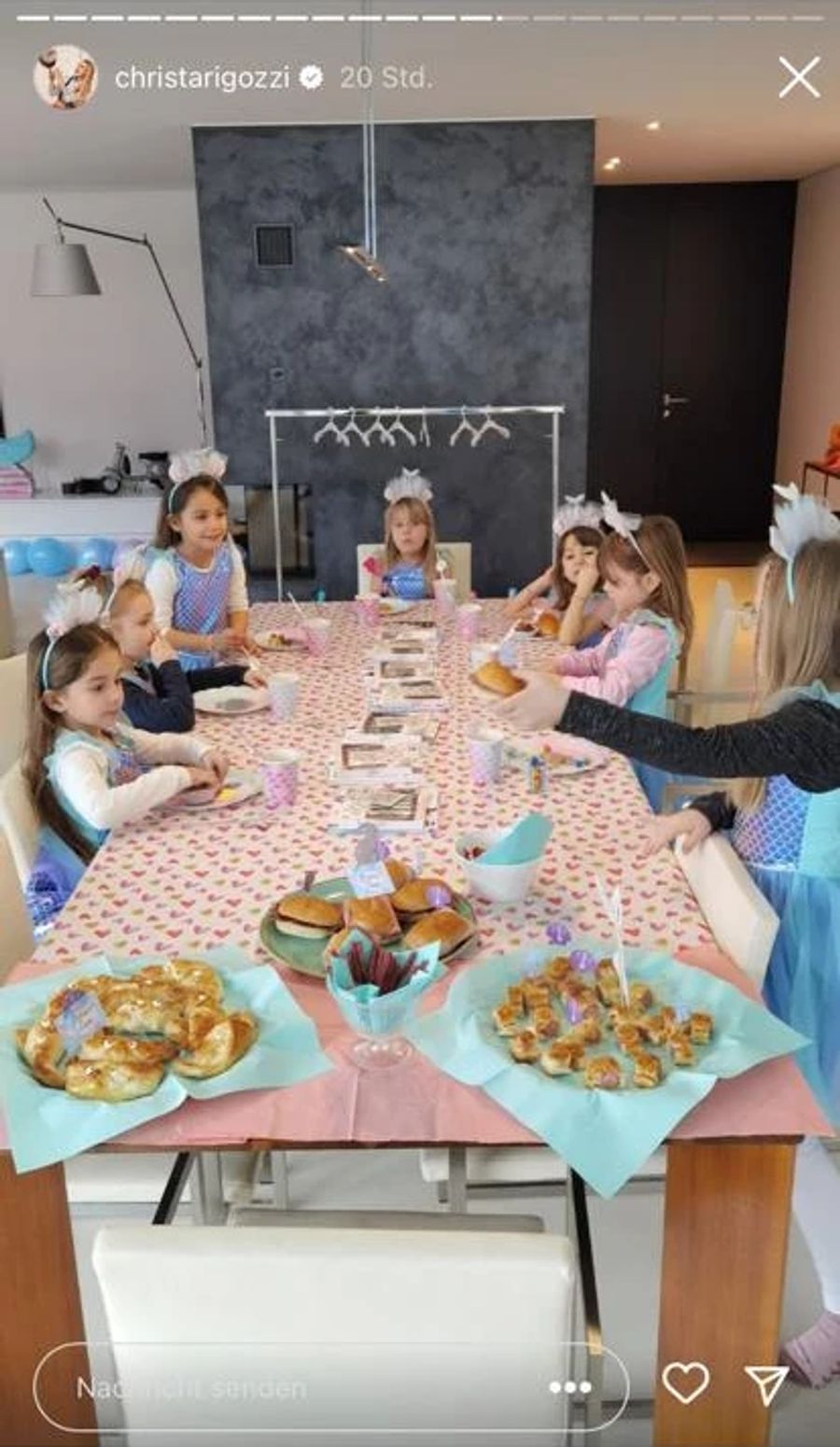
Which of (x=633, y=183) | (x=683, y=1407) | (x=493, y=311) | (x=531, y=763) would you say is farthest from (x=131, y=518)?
(x=683, y=1407)

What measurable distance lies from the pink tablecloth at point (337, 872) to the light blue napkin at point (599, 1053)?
2cm

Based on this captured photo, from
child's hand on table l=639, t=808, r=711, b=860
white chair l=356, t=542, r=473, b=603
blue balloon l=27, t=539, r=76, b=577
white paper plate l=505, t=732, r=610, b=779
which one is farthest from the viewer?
blue balloon l=27, t=539, r=76, b=577

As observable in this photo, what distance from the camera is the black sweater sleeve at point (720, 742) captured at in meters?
1.71

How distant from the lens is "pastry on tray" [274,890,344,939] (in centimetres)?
169

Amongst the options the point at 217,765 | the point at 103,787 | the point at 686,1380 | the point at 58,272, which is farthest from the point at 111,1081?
the point at 58,272

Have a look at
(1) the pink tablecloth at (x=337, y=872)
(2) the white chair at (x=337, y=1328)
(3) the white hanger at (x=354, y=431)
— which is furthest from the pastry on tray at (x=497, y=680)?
(3) the white hanger at (x=354, y=431)

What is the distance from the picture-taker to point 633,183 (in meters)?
8.30

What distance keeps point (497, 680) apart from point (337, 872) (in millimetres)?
1074

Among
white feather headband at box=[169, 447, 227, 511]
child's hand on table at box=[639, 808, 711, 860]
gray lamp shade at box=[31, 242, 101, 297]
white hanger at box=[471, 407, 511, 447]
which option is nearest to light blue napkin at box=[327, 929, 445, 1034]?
child's hand on table at box=[639, 808, 711, 860]

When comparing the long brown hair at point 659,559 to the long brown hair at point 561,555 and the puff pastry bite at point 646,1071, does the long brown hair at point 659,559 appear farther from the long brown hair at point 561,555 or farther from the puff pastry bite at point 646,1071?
the puff pastry bite at point 646,1071

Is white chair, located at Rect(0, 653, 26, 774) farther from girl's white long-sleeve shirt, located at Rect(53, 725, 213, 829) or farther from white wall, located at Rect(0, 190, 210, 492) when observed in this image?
white wall, located at Rect(0, 190, 210, 492)

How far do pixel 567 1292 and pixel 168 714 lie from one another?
1.86 meters

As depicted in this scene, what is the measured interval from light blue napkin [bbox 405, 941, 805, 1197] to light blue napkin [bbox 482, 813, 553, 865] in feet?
0.76

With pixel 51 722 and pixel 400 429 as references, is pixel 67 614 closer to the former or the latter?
pixel 51 722
